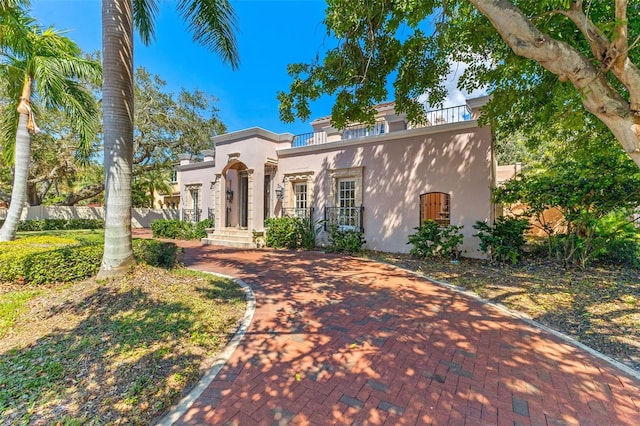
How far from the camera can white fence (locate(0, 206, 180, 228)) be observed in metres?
20.1

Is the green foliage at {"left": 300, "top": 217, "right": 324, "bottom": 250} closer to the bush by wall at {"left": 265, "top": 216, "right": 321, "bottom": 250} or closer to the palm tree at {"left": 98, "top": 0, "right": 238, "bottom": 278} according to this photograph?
the bush by wall at {"left": 265, "top": 216, "right": 321, "bottom": 250}

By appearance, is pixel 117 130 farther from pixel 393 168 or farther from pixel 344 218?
pixel 393 168

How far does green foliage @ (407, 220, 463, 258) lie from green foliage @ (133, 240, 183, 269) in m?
7.34

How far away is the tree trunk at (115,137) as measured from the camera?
5.34 metres

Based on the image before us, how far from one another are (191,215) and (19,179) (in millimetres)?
9477

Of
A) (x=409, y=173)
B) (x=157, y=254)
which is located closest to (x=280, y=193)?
(x=409, y=173)

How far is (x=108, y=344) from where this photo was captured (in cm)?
354

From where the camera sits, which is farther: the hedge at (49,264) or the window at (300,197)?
the window at (300,197)

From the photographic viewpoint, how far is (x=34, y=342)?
3730mm

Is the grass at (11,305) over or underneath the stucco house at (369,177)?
underneath

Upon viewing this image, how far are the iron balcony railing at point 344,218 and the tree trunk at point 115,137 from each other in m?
7.56

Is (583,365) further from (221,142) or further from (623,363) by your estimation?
(221,142)

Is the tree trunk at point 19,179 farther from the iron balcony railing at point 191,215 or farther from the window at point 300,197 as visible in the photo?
the window at point 300,197

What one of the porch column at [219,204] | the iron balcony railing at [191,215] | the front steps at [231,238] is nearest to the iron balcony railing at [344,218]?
the front steps at [231,238]
